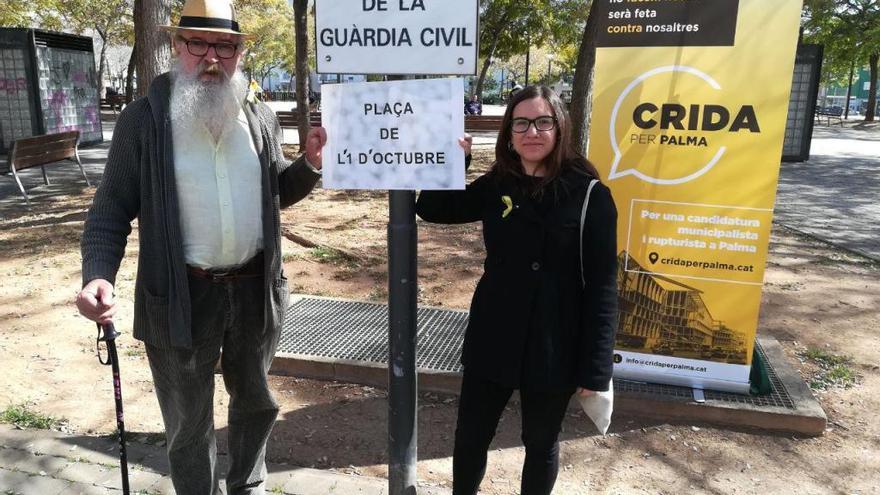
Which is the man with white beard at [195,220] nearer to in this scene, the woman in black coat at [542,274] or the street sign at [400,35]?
the street sign at [400,35]

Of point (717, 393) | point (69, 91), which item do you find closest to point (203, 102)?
point (717, 393)

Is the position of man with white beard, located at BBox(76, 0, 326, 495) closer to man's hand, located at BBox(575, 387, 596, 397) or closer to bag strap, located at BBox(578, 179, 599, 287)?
bag strap, located at BBox(578, 179, 599, 287)

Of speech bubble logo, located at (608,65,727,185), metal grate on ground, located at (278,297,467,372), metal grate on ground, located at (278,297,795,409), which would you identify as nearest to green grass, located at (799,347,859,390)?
metal grate on ground, located at (278,297,795,409)

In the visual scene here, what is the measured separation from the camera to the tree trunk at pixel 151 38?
6438 mm

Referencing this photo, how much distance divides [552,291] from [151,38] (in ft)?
19.4

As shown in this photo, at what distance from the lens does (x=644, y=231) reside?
138 inches

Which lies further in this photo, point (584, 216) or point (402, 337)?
point (402, 337)

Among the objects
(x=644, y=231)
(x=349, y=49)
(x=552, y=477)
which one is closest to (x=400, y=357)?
(x=552, y=477)

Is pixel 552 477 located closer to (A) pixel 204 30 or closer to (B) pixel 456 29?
(B) pixel 456 29

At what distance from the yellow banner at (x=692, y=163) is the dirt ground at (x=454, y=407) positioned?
497mm

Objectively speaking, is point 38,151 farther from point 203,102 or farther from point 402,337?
point 402,337

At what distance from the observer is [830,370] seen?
4.07 m

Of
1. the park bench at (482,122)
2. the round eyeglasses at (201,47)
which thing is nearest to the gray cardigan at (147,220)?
the round eyeglasses at (201,47)

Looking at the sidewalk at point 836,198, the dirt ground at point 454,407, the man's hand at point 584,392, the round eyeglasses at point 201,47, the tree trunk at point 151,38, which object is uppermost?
the tree trunk at point 151,38
